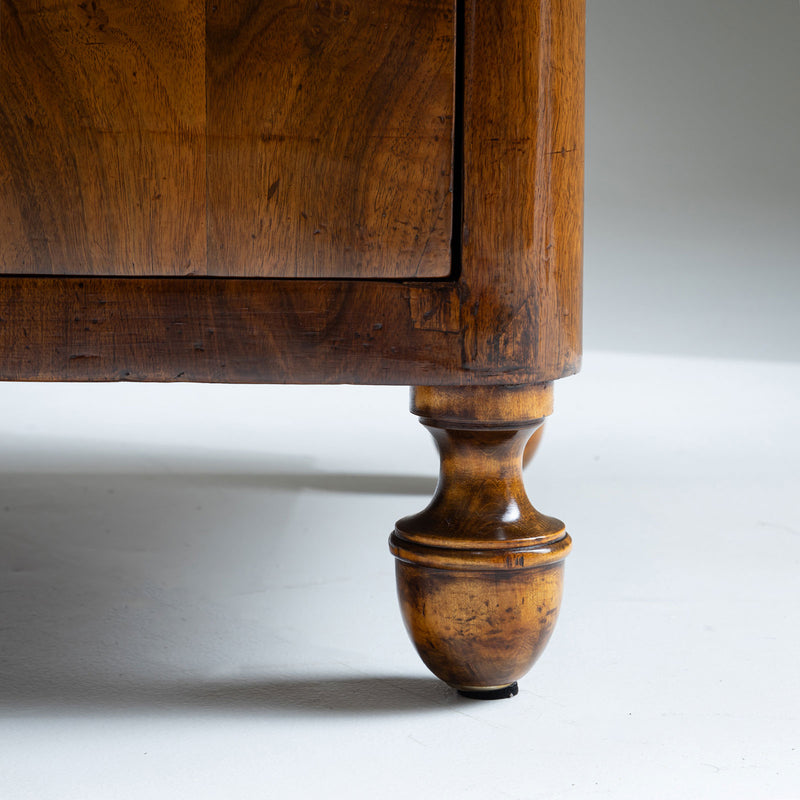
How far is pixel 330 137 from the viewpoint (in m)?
0.54

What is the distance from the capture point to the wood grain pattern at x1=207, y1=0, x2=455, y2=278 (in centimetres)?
54

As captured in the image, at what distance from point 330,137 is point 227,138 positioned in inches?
1.9

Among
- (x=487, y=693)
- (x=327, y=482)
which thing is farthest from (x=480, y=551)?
(x=327, y=482)

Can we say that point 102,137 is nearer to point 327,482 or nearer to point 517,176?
point 517,176

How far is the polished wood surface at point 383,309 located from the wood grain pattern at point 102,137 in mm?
18

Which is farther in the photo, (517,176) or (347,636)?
(347,636)

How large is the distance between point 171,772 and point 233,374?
19 cm

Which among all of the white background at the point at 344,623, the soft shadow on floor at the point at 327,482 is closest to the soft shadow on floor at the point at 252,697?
the white background at the point at 344,623

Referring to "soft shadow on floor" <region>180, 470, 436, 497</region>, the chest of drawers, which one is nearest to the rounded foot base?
the chest of drawers

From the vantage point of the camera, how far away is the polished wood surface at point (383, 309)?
549 millimetres

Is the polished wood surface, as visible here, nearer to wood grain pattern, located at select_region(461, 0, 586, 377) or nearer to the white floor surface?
wood grain pattern, located at select_region(461, 0, 586, 377)

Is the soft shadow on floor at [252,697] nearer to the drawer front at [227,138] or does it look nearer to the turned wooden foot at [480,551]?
the turned wooden foot at [480,551]

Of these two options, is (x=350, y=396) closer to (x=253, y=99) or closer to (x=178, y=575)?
(x=178, y=575)

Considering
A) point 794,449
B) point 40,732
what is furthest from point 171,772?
point 794,449
